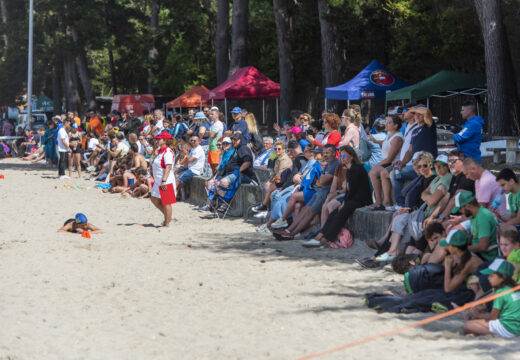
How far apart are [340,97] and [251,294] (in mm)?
13921

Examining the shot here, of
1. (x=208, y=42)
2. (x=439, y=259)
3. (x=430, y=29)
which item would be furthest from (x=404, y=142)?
(x=208, y=42)

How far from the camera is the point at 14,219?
14.8m

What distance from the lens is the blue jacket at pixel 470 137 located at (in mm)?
10414

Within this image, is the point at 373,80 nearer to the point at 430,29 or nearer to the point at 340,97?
the point at 340,97

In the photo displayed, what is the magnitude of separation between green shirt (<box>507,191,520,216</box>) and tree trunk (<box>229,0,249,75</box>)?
67.5 feet

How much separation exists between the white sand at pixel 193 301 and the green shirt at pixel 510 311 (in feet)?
0.56

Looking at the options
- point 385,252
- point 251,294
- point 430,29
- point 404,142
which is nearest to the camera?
point 251,294

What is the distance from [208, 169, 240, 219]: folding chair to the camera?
1554cm

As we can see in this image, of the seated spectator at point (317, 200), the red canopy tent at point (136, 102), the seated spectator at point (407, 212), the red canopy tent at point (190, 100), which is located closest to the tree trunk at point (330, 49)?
the red canopy tent at point (190, 100)

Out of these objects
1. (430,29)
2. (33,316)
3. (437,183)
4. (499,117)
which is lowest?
(33,316)

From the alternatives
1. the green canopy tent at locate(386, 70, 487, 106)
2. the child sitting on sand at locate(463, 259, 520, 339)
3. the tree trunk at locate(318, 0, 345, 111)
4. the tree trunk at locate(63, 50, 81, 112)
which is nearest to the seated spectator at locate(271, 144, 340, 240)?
the child sitting on sand at locate(463, 259, 520, 339)

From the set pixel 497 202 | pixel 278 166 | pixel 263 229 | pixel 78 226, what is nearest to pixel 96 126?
pixel 78 226

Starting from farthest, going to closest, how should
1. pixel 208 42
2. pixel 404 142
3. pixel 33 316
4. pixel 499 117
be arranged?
pixel 208 42 < pixel 499 117 < pixel 404 142 < pixel 33 316

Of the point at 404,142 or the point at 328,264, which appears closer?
the point at 328,264
